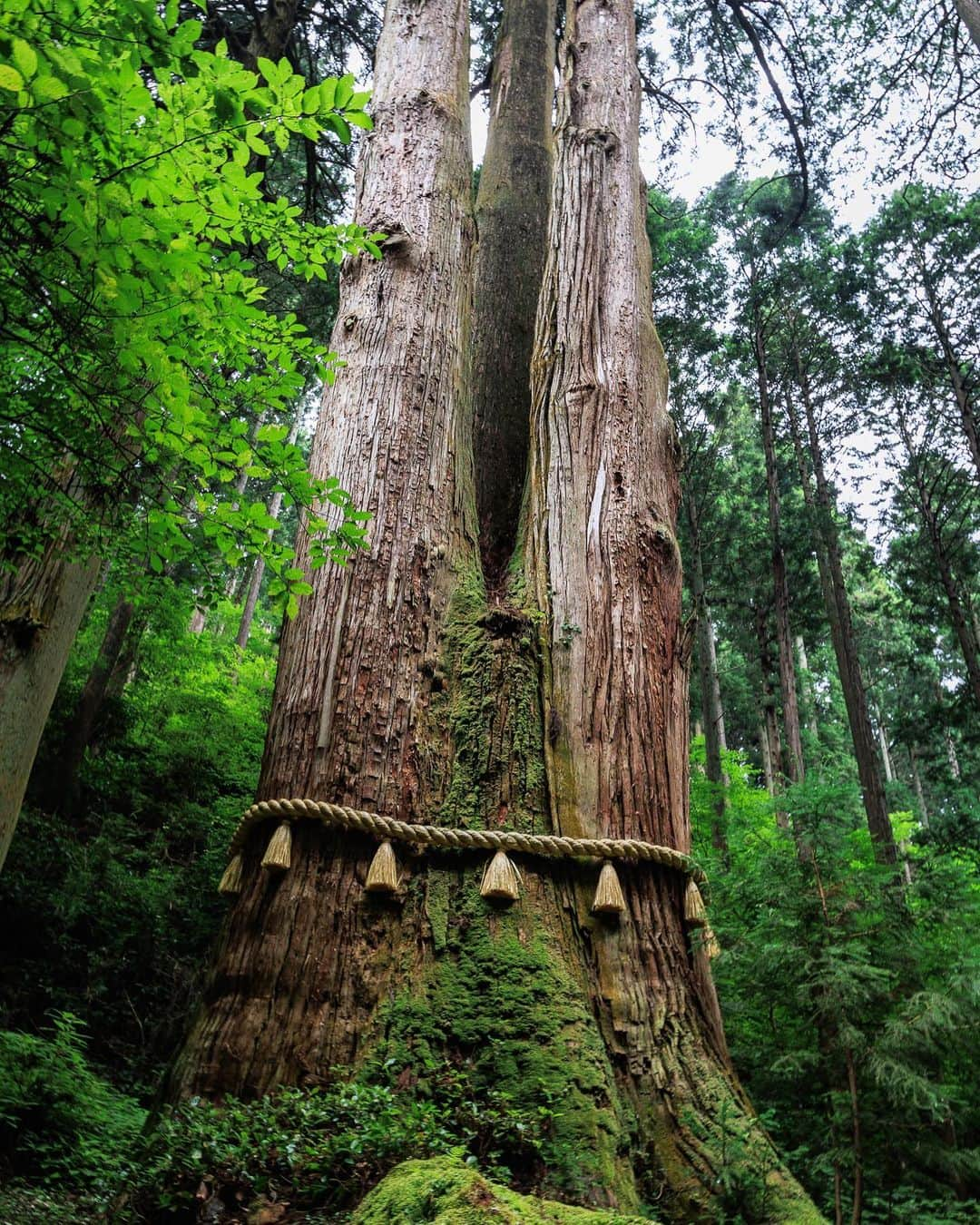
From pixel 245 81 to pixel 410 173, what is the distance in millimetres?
2823

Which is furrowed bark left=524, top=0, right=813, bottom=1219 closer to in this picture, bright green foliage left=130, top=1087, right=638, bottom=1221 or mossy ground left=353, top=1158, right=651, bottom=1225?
bright green foliage left=130, top=1087, right=638, bottom=1221

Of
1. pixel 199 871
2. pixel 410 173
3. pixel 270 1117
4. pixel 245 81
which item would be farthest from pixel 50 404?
pixel 199 871

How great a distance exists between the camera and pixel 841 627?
13250mm

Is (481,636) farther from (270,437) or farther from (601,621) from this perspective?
(270,437)

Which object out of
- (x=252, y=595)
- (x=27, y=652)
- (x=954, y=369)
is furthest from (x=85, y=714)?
(x=252, y=595)

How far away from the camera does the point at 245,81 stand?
1.71m

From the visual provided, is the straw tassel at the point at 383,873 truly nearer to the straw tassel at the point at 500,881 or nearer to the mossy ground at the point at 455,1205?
the straw tassel at the point at 500,881

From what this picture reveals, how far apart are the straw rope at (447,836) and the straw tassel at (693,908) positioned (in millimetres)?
232

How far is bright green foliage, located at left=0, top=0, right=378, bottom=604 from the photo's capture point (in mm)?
1526

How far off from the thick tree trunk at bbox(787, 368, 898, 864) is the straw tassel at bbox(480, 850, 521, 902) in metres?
8.92

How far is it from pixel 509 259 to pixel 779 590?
30.3ft

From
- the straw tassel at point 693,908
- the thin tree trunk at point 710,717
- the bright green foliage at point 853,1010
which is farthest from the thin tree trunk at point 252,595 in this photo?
the straw tassel at point 693,908

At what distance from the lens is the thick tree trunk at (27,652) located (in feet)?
10.7

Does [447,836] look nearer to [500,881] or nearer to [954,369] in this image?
[500,881]
